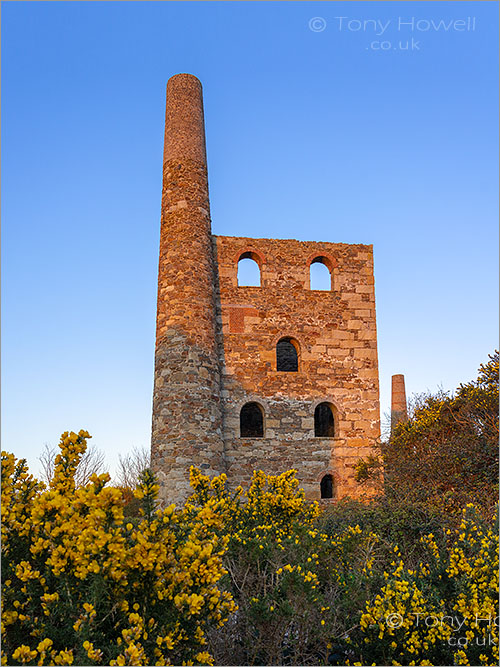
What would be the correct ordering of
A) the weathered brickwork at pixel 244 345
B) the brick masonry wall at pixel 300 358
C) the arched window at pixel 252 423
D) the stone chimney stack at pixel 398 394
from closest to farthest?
1. the weathered brickwork at pixel 244 345
2. the brick masonry wall at pixel 300 358
3. the arched window at pixel 252 423
4. the stone chimney stack at pixel 398 394

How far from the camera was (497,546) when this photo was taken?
5551 mm

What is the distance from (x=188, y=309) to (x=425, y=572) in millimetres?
7599

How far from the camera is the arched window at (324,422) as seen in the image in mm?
14834

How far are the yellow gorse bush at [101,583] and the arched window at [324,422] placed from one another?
10.9m

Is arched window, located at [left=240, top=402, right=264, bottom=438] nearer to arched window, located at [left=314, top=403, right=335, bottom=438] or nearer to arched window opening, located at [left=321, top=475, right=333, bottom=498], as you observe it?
arched window, located at [left=314, top=403, right=335, bottom=438]

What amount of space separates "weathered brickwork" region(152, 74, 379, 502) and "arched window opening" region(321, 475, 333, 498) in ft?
1.36

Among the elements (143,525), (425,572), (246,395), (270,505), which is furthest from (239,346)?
(143,525)

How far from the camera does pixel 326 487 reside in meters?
14.1

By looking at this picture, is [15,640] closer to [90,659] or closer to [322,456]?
[90,659]

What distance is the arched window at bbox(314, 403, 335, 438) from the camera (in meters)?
14.8

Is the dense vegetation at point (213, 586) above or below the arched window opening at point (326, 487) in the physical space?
above

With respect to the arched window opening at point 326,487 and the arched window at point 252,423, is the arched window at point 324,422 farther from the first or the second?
the arched window at point 252,423

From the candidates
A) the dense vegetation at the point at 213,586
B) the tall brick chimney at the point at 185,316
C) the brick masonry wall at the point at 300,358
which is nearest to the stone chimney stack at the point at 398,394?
the brick masonry wall at the point at 300,358

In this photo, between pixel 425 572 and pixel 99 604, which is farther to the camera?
pixel 425 572
